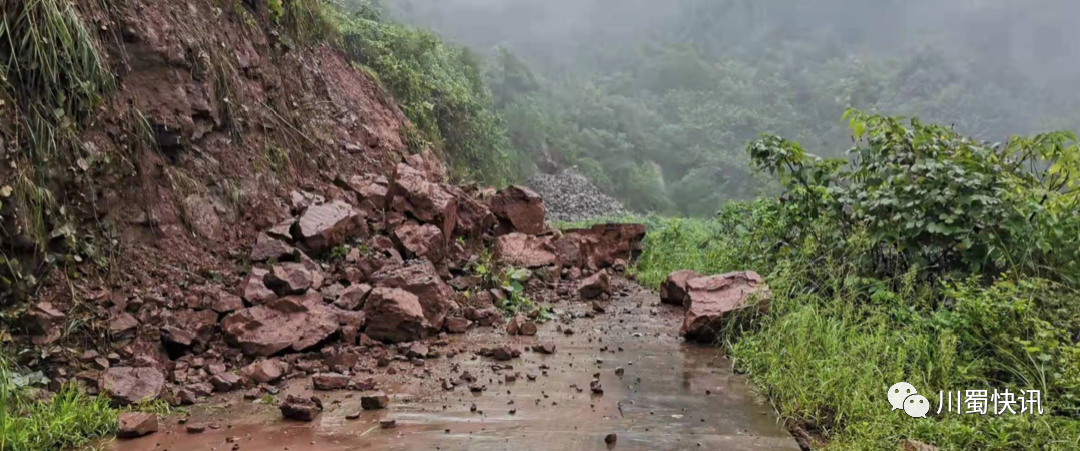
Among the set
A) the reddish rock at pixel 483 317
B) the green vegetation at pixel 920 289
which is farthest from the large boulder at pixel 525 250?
the green vegetation at pixel 920 289

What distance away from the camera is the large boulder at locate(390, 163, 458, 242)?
6.09 m

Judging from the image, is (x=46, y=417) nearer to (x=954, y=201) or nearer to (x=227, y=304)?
(x=227, y=304)

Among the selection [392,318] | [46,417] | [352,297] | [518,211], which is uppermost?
[518,211]

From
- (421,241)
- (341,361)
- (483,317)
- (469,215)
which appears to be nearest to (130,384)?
(341,361)

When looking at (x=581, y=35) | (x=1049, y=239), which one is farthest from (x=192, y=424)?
(x=581, y=35)

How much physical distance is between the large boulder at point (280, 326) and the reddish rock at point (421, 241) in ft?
4.57

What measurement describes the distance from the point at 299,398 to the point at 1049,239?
421 centimetres

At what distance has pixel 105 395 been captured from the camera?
10.3ft

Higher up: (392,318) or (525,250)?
(525,250)

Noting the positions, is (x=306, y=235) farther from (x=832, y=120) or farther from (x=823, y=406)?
(x=832, y=120)

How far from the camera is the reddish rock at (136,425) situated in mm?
2826

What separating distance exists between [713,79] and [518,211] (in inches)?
1249

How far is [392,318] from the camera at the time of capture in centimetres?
433

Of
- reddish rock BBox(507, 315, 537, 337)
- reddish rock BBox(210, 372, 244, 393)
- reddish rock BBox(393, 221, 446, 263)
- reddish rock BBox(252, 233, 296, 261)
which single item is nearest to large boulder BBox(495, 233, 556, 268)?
reddish rock BBox(393, 221, 446, 263)
